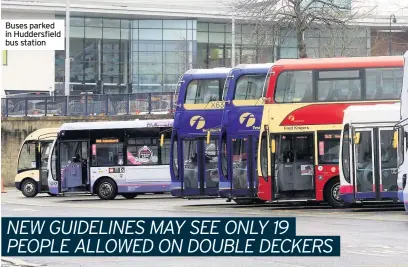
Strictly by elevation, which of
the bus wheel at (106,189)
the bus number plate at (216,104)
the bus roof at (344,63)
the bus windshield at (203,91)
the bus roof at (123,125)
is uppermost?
the bus roof at (344,63)

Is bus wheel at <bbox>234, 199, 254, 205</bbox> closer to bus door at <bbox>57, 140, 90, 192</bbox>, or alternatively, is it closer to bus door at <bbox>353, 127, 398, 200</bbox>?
bus door at <bbox>353, 127, 398, 200</bbox>

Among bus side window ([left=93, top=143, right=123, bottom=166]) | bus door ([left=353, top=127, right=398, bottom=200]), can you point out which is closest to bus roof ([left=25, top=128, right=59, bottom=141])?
bus side window ([left=93, top=143, right=123, bottom=166])

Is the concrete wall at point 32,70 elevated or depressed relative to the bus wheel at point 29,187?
elevated

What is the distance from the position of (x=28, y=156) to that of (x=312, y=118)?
1725 cm

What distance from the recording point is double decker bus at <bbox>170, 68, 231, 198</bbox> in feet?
108

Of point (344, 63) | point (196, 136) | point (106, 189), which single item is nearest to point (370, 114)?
point (344, 63)

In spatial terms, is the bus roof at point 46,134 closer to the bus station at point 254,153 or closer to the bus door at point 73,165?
the bus station at point 254,153

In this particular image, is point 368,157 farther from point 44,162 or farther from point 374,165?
point 44,162

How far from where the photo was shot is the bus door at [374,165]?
2803 centimetres

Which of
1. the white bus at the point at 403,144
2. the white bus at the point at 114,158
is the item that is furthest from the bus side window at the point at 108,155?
the white bus at the point at 403,144

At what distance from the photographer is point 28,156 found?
43531 mm

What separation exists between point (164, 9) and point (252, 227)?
193ft

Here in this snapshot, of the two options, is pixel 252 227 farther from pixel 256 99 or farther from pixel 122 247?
pixel 256 99

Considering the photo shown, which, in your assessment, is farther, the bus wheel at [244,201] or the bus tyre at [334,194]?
the bus wheel at [244,201]
